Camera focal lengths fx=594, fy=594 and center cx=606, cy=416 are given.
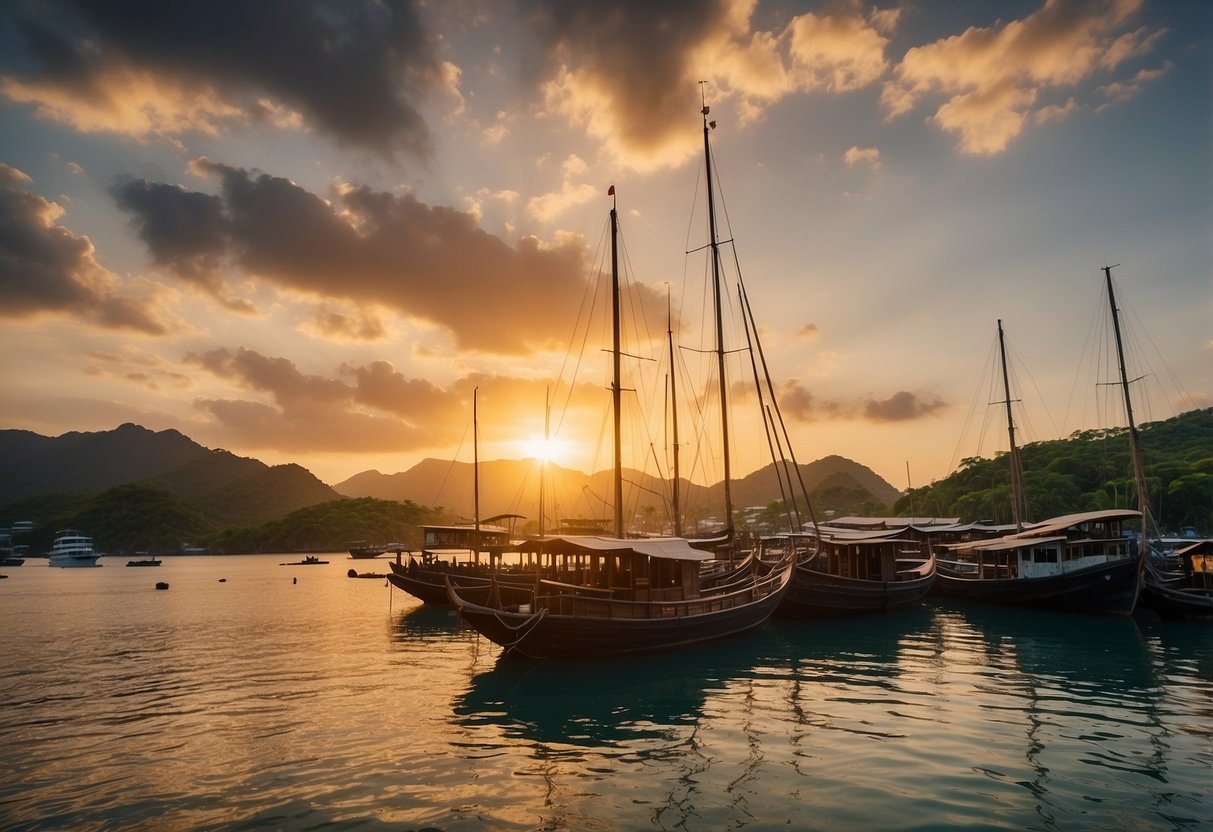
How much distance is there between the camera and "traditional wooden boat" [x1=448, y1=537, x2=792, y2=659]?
19859 mm

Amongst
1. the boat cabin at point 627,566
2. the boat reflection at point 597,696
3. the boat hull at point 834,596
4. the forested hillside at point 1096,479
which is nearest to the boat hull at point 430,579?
the boat cabin at point 627,566

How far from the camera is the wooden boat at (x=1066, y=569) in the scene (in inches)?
1186

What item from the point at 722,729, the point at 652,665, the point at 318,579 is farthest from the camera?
the point at 318,579

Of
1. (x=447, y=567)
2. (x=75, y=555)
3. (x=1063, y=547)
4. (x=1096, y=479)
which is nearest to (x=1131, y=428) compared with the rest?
(x=1063, y=547)

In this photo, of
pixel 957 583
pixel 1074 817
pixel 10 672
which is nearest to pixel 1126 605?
pixel 957 583

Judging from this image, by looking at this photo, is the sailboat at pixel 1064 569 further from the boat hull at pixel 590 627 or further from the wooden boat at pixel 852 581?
the boat hull at pixel 590 627

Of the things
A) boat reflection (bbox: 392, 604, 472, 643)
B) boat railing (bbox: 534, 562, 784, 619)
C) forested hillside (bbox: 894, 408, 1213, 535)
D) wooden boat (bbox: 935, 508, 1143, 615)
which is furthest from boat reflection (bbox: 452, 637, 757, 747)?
forested hillside (bbox: 894, 408, 1213, 535)

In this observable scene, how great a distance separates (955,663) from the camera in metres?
21.1

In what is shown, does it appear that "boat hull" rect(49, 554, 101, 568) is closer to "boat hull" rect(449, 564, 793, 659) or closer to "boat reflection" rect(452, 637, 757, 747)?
"boat reflection" rect(452, 637, 757, 747)

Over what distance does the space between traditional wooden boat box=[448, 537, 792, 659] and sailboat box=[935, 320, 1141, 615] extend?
17.2 m

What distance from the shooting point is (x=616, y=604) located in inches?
819

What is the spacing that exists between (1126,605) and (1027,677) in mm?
17466

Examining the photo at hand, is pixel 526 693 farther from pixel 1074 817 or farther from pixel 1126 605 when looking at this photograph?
pixel 1126 605

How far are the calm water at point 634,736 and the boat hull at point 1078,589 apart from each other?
320 cm
